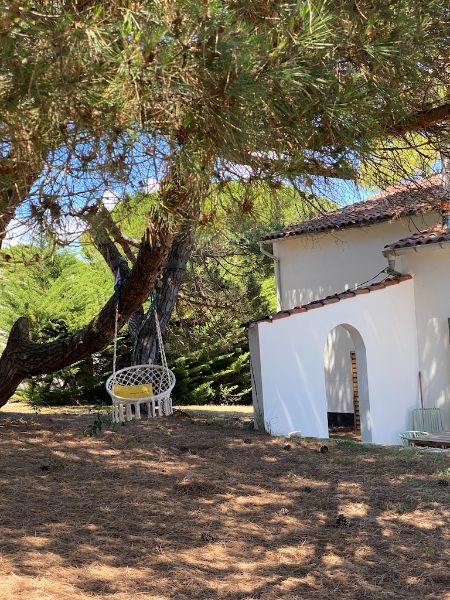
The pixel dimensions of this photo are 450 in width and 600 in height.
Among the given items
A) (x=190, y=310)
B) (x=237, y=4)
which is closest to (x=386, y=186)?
(x=237, y=4)

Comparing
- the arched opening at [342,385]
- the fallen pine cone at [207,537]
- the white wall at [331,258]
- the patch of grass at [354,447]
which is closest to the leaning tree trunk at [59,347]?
the patch of grass at [354,447]

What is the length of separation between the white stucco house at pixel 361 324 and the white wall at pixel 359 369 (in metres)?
0.02

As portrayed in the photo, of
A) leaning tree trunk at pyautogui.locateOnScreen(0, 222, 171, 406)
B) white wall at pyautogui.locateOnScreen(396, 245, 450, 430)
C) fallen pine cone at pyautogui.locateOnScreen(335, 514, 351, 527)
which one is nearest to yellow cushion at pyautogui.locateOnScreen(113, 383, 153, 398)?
leaning tree trunk at pyautogui.locateOnScreen(0, 222, 171, 406)

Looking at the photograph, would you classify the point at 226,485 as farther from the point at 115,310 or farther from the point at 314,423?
the point at 314,423

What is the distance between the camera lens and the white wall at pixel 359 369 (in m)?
11.3

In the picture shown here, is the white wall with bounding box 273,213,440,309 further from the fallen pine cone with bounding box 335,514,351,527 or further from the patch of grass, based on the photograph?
the fallen pine cone with bounding box 335,514,351,527

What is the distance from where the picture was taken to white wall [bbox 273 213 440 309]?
52.9 feet

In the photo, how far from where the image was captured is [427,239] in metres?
13.4

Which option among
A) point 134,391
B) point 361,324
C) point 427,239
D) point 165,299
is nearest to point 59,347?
point 134,391

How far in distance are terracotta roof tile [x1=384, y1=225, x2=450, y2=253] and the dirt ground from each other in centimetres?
538

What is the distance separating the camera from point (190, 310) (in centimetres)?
1784

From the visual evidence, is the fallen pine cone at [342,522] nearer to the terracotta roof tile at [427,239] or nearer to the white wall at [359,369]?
the white wall at [359,369]

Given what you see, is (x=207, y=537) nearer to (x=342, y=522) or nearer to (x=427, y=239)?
(x=342, y=522)

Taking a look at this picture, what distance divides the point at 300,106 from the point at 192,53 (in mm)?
865
